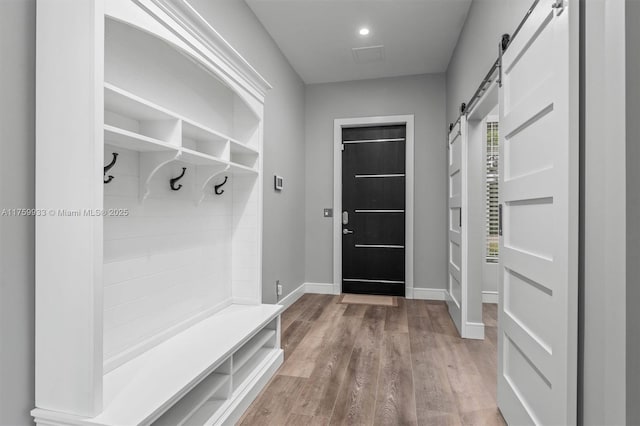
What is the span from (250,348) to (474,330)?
6.26ft

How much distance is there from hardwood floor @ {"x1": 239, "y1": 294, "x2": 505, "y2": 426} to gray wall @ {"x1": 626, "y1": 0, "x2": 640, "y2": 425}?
3.15 feet

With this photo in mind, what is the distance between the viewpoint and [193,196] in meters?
2.13

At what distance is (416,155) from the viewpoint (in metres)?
4.36

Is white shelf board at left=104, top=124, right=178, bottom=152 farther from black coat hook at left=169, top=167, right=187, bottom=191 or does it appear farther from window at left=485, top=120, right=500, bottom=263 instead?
window at left=485, top=120, right=500, bottom=263

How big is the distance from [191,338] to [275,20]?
2759 mm

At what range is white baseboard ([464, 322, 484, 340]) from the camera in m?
2.93

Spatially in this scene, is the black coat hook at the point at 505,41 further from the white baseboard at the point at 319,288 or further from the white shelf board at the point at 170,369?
the white baseboard at the point at 319,288

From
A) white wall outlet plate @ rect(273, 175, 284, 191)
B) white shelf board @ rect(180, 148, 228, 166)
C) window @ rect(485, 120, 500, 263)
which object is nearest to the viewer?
white shelf board @ rect(180, 148, 228, 166)

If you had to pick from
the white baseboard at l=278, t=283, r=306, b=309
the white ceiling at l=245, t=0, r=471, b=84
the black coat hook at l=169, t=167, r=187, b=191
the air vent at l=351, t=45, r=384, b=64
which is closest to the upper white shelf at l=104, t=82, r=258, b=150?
the black coat hook at l=169, t=167, r=187, b=191

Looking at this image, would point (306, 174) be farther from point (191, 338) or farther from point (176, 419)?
point (176, 419)

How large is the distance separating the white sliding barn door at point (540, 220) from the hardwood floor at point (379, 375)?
31cm

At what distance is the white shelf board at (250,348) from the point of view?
75.9 inches

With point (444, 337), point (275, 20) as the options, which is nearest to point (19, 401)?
point (444, 337)

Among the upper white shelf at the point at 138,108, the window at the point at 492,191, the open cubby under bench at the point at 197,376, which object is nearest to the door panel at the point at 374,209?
the window at the point at 492,191
